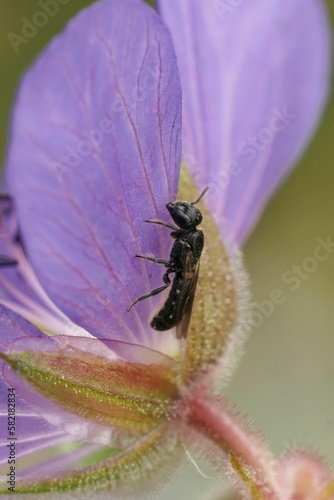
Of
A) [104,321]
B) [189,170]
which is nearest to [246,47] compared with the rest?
[189,170]

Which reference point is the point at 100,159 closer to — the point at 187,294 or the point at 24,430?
the point at 187,294

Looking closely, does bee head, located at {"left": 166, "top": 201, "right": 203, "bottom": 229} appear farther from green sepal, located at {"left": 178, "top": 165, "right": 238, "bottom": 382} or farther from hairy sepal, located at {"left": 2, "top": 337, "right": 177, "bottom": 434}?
hairy sepal, located at {"left": 2, "top": 337, "right": 177, "bottom": 434}

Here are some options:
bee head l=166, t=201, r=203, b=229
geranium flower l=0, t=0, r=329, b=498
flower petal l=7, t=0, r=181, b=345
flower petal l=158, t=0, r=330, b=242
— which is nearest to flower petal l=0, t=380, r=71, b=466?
geranium flower l=0, t=0, r=329, b=498

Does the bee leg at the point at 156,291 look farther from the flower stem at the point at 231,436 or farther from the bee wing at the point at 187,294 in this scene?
the flower stem at the point at 231,436

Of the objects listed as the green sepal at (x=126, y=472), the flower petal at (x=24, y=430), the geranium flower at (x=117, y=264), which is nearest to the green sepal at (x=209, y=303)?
the geranium flower at (x=117, y=264)

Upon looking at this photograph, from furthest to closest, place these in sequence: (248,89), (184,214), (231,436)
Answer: (248,89)
(231,436)
(184,214)

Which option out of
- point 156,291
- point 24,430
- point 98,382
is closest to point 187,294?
point 156,291
